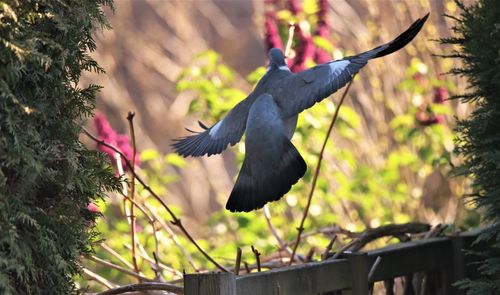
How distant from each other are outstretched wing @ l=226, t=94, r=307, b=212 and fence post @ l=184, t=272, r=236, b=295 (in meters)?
0.37

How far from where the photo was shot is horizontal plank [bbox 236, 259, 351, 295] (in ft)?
7.40

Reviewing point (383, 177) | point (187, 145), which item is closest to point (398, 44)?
point (187, 145)

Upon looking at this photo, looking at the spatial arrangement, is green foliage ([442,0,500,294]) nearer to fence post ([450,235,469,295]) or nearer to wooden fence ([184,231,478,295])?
wooden fence ([184,231,478,295])

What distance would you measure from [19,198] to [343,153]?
3309 mm

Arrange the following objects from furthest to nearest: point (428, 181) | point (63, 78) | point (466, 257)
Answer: point (428, 181) < point (466, 257) < point (63, 78)

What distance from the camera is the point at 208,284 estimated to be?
213 centimetres

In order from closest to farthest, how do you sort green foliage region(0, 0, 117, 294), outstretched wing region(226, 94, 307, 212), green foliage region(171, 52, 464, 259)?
green foliage region(0, 0, 117, 294) < outstretched wing region(226, 94, 307, 212) < green foliage region(171, 52, 464, 259)

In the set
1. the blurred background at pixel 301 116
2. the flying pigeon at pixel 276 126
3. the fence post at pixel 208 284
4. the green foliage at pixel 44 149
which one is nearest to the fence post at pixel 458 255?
the blurred background at pixel 301 116

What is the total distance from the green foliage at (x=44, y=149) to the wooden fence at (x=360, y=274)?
12.7 inches

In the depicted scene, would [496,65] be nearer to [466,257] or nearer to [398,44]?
[398,44]

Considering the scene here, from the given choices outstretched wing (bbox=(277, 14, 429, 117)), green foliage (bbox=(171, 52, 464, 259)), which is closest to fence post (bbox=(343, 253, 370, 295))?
outstretched wing (bbox=(277, 14, 429, 117))

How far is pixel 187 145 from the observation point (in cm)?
291

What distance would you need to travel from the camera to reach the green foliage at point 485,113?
8.87 ft

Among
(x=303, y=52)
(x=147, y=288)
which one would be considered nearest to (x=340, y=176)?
(x=303, y=52)
